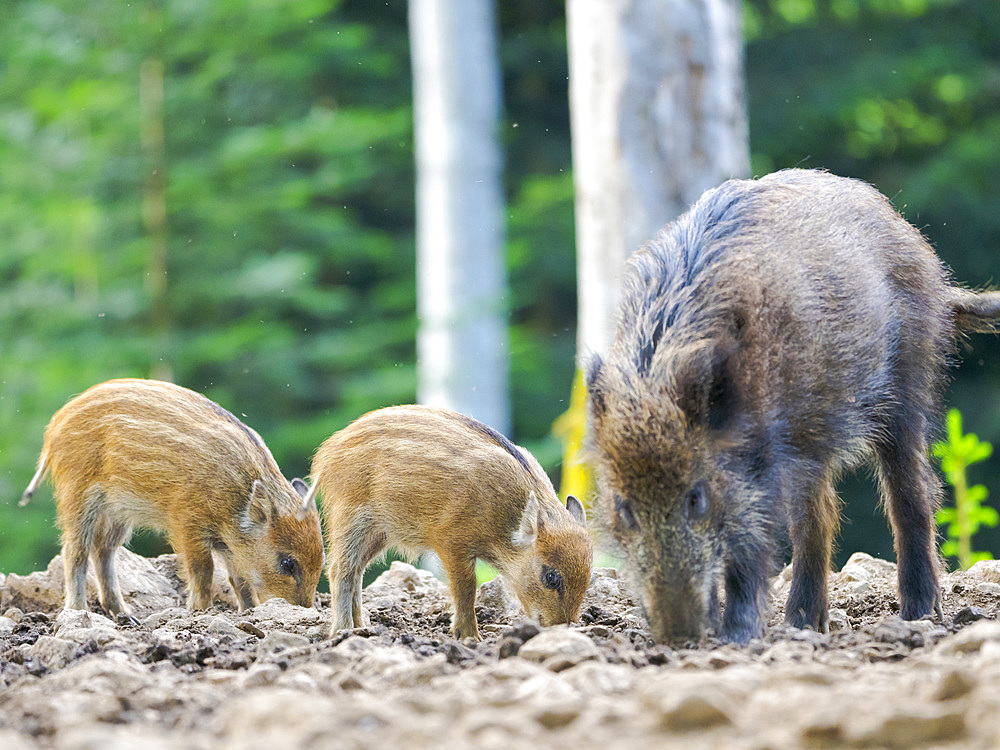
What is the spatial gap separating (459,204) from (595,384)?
20.6 ft

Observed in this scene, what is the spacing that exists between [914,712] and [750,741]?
27cm

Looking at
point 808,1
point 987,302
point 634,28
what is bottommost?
point 987,302

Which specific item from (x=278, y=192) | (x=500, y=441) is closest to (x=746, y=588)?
(x=500, y=441)

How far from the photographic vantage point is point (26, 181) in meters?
12.7

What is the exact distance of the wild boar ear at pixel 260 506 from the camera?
15.8ft

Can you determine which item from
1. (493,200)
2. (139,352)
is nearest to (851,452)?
(493,200)

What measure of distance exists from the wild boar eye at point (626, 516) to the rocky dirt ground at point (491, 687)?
33cm

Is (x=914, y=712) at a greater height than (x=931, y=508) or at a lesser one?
greater

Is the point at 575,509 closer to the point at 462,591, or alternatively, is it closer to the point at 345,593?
the point at 462,591

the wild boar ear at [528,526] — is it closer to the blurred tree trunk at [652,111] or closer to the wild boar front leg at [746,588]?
the wild boar front leg at [746,588]

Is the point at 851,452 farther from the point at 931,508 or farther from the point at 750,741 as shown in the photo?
the point at 750,741

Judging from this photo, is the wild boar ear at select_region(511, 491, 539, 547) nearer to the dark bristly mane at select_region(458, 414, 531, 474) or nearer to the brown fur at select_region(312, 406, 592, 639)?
the brown fur at select_region(312, 406, 592, 639)

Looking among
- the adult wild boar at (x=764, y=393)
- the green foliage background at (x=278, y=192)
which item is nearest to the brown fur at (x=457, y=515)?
the adult wild boar at (x=764, y=393)

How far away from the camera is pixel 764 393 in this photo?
3.60 metres
